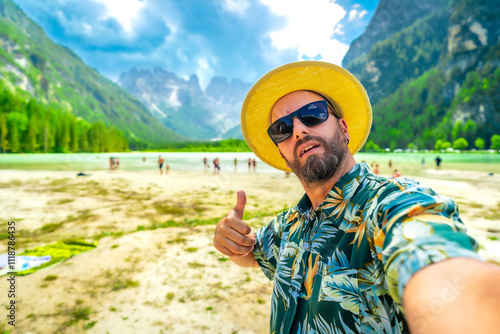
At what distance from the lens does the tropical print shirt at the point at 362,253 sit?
2.62 feet

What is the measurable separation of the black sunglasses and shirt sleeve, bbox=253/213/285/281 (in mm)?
855

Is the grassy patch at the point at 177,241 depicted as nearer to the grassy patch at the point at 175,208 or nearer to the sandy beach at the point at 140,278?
the sandy beach at the point at 140,278

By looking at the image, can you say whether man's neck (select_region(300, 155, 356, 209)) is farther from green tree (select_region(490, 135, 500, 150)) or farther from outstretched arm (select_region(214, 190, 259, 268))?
green tree (select_region(490, 135, 500, 150))

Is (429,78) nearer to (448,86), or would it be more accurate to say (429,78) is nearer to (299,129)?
(448,86)

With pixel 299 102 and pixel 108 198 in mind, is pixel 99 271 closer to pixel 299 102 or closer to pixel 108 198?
pixel 299 102

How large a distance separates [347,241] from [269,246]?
1.03m

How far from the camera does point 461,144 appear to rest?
104 meters

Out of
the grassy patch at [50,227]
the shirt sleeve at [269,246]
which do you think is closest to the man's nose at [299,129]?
the shirt sleeve at [269,246]

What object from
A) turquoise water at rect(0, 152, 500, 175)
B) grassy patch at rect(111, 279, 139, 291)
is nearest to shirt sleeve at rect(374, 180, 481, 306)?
grassy patch at rect(111, 279, 139, 291)

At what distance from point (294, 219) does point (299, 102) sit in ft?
3.89

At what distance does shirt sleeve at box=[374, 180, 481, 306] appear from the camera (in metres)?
0.74

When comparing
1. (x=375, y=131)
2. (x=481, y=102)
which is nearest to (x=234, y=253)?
(x=481, y=102)

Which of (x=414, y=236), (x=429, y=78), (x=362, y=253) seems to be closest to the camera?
(x=414, y=236)

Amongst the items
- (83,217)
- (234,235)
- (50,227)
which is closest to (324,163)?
(234,235)
